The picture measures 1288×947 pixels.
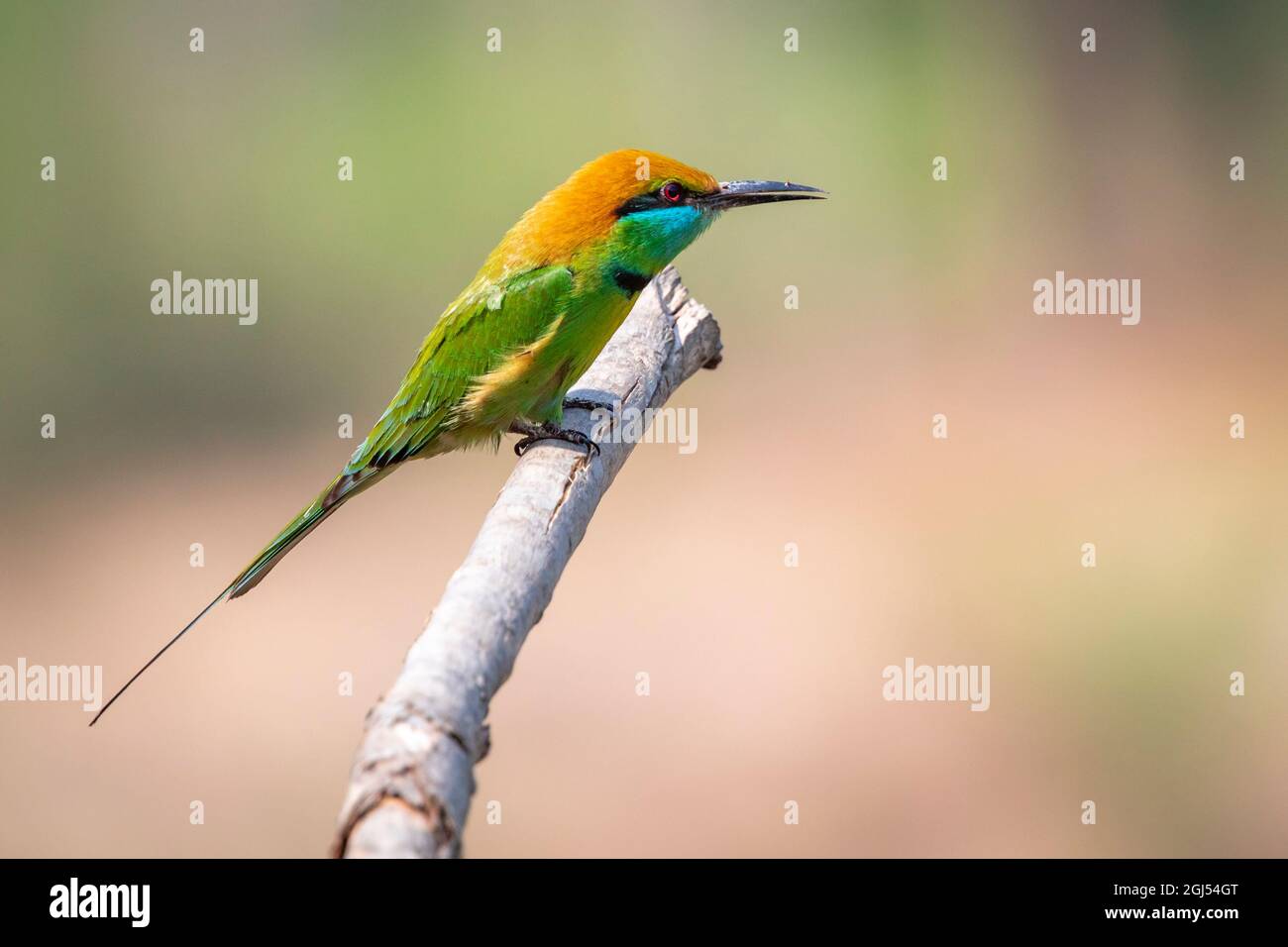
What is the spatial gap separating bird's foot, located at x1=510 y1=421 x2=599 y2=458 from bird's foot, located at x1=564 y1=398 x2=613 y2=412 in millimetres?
108

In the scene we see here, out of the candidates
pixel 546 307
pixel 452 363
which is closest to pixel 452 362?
pixel 452 363

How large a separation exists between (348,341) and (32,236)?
1865 mm

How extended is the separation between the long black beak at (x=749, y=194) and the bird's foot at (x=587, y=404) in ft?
1.83

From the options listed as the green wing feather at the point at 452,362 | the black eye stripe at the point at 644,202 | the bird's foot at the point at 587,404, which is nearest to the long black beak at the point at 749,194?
the black eye stripe at the point at 644,202

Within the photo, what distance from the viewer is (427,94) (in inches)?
302

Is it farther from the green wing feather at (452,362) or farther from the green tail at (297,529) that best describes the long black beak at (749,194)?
the green tail at (297,529)

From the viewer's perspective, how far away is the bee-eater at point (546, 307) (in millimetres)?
3096

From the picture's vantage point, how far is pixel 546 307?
10.2ft

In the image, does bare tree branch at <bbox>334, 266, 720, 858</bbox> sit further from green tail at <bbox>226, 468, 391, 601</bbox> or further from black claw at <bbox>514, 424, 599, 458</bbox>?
green tail at <bbox>226, 468, 391, 601</bbox>

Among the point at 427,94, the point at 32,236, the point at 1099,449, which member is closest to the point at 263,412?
the point at 32,236

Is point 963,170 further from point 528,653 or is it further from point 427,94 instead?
point 528,653

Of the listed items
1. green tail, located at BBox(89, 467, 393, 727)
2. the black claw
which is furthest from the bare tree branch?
green tail, located at BBox(89, 467, 393, 727)

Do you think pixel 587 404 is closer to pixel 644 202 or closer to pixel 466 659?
pixel 644 202

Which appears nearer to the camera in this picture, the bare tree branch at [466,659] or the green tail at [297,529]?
the bare tree branch at [466,659]
